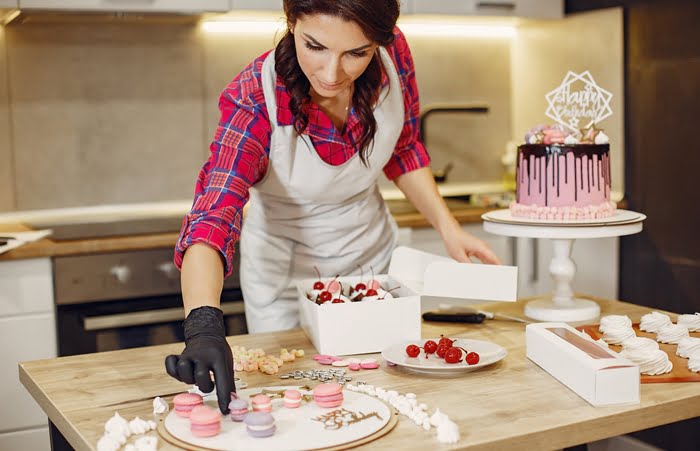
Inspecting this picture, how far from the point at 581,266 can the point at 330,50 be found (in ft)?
5.84

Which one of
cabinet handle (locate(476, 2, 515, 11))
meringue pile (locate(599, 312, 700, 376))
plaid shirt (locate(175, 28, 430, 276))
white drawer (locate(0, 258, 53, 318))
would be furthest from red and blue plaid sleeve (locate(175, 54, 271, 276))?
cabinet handle (locate(476, 2, 515, 11))

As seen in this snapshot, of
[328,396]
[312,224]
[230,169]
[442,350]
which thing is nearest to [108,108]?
[312,224]

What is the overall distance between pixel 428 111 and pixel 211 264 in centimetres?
195

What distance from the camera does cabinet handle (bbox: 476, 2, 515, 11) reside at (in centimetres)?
284

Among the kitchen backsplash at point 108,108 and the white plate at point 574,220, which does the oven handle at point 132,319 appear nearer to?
the kitchen backsplash at point 108,108

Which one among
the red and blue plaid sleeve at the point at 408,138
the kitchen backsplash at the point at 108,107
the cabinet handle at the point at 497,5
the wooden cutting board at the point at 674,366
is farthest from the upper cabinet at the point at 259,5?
the wooden cutting board at the point at 674,366

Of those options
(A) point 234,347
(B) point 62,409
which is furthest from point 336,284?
(B) point 62,409

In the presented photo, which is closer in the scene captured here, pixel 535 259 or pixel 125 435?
pixel 125 435

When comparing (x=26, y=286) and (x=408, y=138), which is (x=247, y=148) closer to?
(x=408, y=138)

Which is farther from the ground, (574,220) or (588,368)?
(574,220)

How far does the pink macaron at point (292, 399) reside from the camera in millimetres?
1113

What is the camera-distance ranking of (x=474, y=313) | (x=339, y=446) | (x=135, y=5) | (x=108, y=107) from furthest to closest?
(x=108, y=107), (x=135, y=5), (x=474, y=313), (x=339, y=446)

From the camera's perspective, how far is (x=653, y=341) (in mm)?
1336

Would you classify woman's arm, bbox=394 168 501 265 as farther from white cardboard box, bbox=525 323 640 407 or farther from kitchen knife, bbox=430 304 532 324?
white cardboard box, bbox=525 323 640 407
